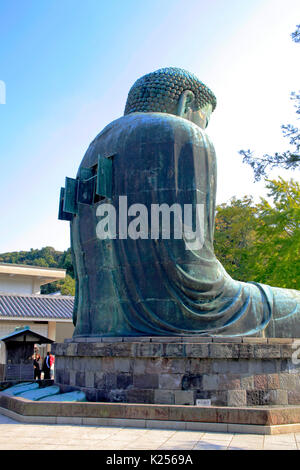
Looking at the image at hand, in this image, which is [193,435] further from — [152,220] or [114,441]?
[152,220]

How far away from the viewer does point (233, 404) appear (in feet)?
22.9

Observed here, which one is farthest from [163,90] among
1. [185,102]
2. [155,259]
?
[155,259]

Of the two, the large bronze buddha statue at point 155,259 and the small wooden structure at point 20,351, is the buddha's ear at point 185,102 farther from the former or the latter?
the small wooden structure at point 20,351

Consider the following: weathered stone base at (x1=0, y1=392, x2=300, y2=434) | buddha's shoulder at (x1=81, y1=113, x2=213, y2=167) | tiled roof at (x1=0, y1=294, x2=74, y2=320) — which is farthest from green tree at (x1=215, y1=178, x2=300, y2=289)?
weathered stone base at (x1=0, y1=392, x2=300, y2=434)

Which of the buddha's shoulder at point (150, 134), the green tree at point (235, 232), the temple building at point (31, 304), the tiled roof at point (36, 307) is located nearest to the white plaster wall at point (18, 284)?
the temple building at point (31, 304)

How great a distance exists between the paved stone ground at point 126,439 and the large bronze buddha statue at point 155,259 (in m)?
2.03

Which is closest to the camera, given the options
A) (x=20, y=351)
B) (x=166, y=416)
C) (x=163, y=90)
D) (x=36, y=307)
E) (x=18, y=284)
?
(x=166, y=416)

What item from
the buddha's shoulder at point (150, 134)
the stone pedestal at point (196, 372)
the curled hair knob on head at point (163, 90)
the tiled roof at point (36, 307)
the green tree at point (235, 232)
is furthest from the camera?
the green tree at point (235, 232)

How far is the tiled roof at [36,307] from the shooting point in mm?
21578

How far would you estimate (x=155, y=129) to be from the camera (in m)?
8.74

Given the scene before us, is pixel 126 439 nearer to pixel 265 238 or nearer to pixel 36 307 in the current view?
pixel 265 238

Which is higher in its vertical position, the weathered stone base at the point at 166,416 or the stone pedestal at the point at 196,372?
the stone pedestal at the point at 196,372

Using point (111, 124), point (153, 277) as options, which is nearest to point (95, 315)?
point (153, 277)

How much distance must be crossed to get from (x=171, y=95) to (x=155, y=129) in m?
1.77
